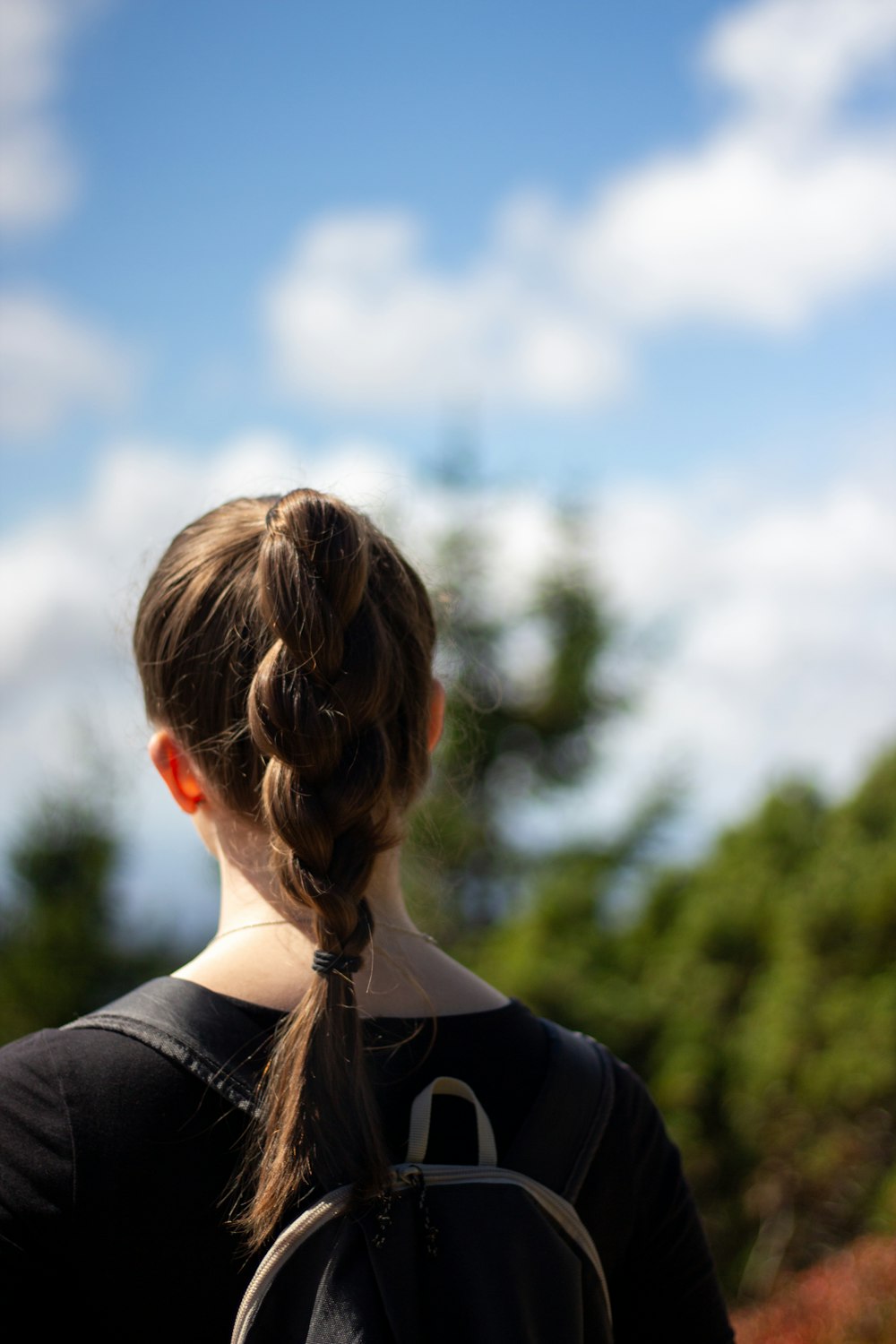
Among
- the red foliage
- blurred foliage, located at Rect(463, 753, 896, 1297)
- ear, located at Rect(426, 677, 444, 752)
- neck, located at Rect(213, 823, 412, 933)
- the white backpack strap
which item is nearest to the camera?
the white backpack strap

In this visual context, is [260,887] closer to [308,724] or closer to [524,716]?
[308,724]

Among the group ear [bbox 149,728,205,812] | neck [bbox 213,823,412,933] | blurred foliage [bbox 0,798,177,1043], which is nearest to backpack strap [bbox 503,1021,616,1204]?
neck [bbox 213,823,412,933]

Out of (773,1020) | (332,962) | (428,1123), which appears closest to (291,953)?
(332,962)

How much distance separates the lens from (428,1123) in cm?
122

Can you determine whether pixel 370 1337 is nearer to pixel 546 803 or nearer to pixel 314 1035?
pixel 314 1035

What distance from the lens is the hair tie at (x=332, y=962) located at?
1.21 metres

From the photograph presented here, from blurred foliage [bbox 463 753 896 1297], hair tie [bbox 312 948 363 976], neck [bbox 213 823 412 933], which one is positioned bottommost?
blurred foliage [bbox 463 753 896 1297]

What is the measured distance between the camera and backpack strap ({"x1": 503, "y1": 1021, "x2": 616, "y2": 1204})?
1.27m

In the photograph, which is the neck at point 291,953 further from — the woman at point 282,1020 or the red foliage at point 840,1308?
the red foliage at point 840,1308

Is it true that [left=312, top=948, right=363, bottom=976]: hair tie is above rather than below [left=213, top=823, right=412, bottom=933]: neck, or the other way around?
below

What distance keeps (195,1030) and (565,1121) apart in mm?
438

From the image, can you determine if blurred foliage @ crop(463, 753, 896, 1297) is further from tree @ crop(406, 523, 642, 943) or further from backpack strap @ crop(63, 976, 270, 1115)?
backpack strap @ crop(63, 976, 270, 1115)

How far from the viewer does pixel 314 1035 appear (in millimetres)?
1185

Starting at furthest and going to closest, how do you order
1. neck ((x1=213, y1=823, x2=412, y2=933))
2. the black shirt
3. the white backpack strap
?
1. neck ((x1=213, y1=823, x2=412, y2=933))
2. the white backpack strap
3. the black shirt
